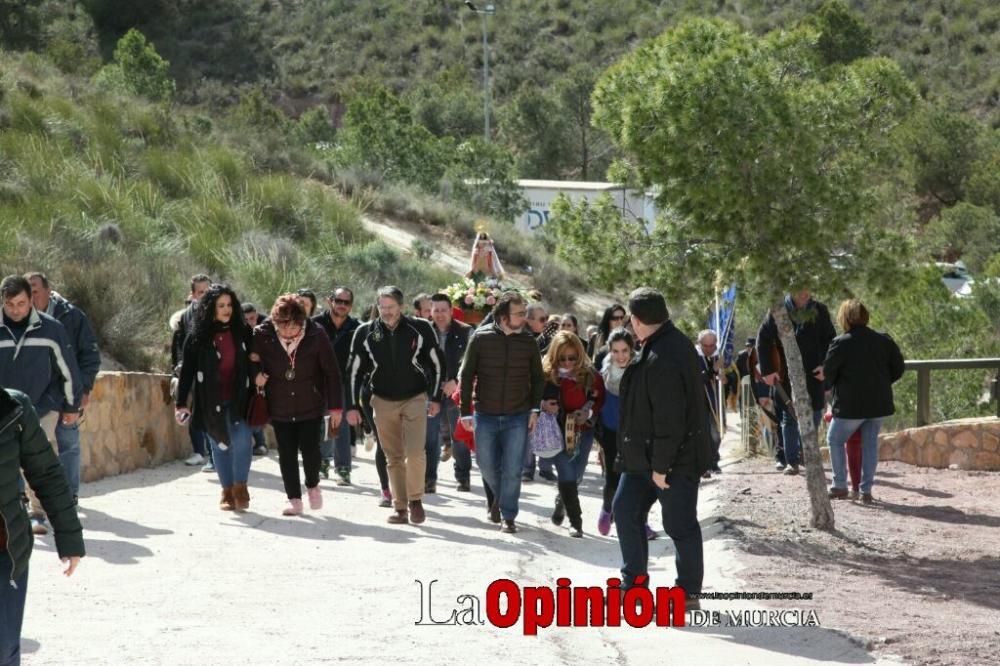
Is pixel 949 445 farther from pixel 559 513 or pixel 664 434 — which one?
pixel 664 434

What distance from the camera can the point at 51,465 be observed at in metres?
5.54

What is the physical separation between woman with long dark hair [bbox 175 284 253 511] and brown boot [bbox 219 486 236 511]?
319 millimetres

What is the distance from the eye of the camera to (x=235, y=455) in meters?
11.8

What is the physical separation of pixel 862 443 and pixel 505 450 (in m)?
3.45

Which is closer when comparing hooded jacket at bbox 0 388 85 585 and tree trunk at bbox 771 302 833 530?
hooded jacket at bbox 0 388 85 585

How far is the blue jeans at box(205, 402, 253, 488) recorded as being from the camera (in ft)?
38.4

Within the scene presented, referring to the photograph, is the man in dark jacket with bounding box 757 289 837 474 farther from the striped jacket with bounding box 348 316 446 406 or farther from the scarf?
the striped jacket with bounding box 348 316 446 406

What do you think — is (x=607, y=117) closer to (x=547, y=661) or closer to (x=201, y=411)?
(x=201, y=411)

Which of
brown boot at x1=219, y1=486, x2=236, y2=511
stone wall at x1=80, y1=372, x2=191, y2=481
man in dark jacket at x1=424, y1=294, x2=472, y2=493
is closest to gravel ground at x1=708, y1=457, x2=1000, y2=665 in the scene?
man in dark jacket at x1=424, y1=294, x2=472, y2=493

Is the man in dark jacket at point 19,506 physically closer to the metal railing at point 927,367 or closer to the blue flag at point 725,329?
the metal railing at point 927,367

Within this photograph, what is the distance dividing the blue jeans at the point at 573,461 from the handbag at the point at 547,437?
62 millimetres

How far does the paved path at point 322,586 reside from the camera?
23.4 ft

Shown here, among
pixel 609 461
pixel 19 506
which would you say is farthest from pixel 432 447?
pixel 19 506

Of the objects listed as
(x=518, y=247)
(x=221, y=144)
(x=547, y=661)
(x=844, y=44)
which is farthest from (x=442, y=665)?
(x=844, y=44)
